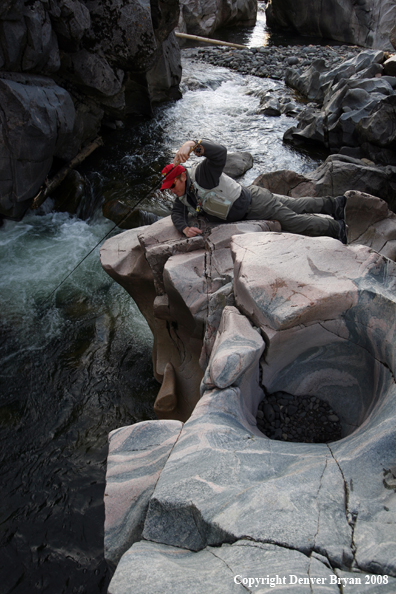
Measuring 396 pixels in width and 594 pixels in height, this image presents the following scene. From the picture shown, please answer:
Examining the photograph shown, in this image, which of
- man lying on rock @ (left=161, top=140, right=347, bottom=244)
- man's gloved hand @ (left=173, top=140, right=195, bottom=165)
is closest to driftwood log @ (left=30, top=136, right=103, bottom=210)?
man lying on rock @ (left=161, top=140, right=347, bottom=244)

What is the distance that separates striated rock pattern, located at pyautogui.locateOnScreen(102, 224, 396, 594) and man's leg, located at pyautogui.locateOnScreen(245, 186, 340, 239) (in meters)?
0.98

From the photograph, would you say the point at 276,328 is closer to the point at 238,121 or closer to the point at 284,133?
the point at 284,133

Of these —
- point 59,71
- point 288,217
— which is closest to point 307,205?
point 288,217

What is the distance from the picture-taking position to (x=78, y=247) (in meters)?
7.46

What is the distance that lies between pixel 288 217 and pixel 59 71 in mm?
6394

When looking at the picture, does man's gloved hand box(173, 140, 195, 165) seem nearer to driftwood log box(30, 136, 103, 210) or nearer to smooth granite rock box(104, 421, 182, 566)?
smooth granite rock box(104, 421, 182, 566)

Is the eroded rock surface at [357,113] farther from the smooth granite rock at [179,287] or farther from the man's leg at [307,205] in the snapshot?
the smooth granite rock at [179,287]

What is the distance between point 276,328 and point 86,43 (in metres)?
7.87

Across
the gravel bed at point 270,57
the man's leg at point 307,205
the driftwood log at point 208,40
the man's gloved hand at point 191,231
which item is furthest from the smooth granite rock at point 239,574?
the driftwood log at point 208,40

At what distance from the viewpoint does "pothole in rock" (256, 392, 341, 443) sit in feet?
9.38

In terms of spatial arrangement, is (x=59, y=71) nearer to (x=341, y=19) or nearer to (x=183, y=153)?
(x=183, y=153)

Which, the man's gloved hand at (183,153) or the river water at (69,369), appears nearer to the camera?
the river water at (69,369)

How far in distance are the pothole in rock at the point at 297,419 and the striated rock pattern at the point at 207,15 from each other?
20.6m

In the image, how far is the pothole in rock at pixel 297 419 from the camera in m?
2.86
